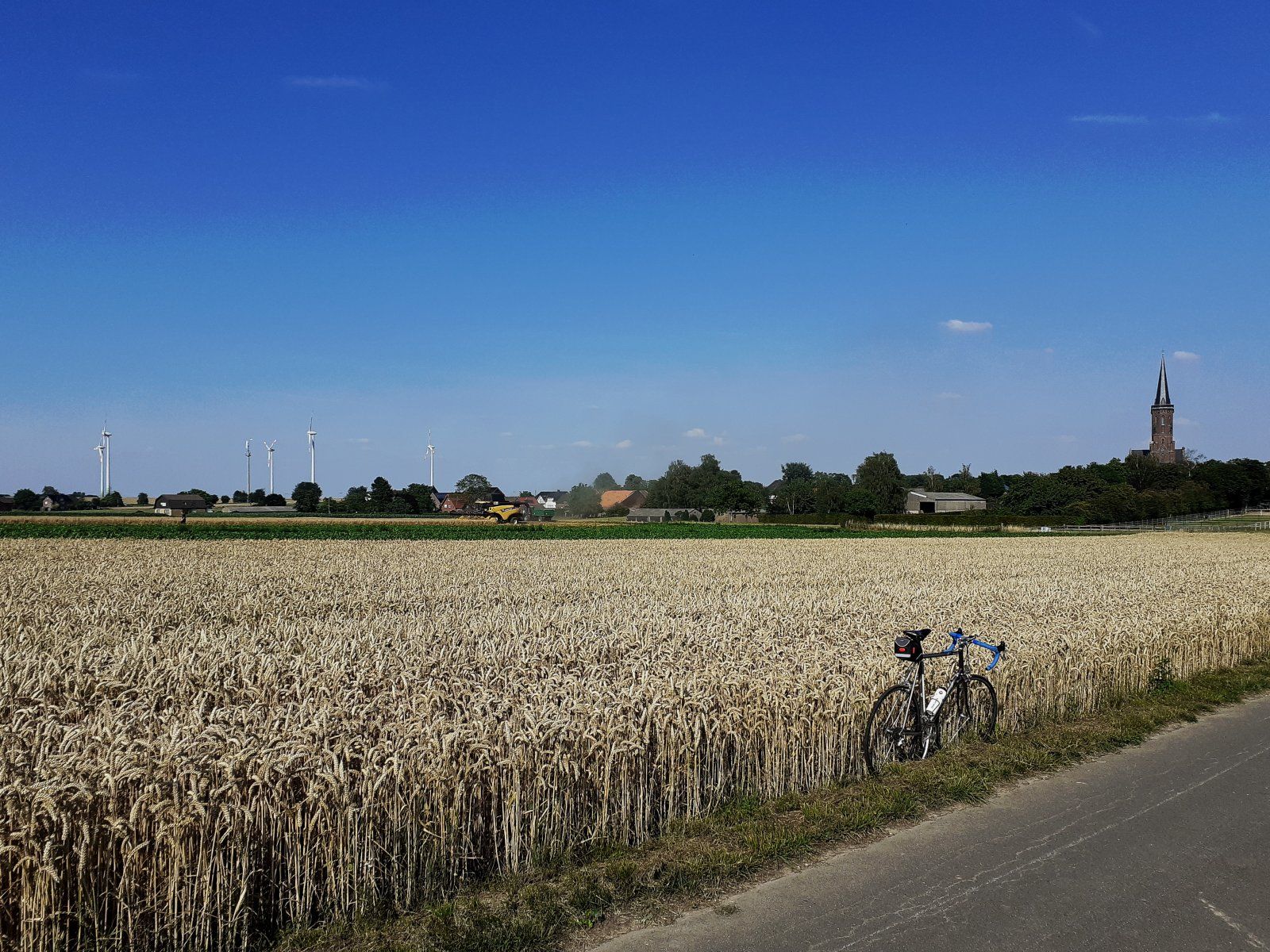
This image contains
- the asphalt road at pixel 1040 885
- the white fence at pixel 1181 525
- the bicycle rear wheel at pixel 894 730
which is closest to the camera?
the asphalt road at pixel 1040 885

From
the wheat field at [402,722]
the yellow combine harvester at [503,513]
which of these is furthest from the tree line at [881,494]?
the wheat field at [402,722]

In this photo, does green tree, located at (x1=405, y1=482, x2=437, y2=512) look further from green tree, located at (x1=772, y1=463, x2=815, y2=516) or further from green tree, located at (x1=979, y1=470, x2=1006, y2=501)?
green tree, located at (x1=979, y1=470, x2=1006, y2=501)

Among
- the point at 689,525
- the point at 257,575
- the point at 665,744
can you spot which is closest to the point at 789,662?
the point at 665,744

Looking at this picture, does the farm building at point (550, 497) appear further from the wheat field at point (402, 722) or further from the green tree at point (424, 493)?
the wheat field at point (402, 722)

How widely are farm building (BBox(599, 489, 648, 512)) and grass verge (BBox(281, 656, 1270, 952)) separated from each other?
532 ft

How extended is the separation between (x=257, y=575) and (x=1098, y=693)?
2297cm

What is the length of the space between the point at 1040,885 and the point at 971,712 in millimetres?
4517

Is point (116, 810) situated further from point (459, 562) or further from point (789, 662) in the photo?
point (459, 562)

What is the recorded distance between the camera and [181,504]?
4815 inches

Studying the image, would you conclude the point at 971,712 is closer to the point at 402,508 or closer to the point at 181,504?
the point at 402,508

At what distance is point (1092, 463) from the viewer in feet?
488

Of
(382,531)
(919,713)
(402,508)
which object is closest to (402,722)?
(919,713)

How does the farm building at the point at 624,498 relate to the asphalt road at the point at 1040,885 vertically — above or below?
above

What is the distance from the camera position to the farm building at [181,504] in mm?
104750
